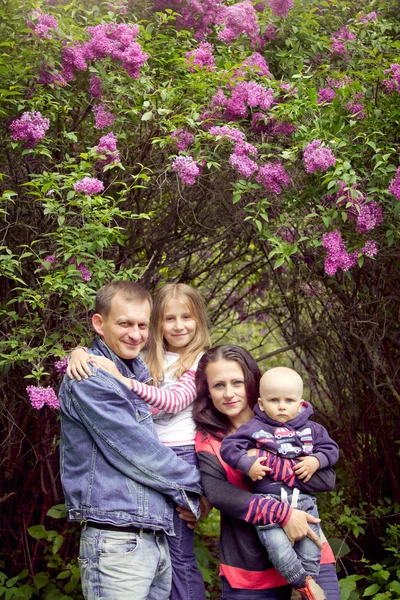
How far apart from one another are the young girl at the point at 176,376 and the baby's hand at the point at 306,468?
48 cm

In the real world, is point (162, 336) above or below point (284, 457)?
above

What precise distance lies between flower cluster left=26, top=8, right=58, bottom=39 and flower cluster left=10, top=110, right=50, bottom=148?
0.38 m

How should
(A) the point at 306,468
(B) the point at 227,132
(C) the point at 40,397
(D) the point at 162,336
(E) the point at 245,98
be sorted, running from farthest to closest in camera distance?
(E) the point at 245,98
(B) the point at 227,132
(D) the point at 162,336
(C) the point at 40,397
(A) the point at 306,468

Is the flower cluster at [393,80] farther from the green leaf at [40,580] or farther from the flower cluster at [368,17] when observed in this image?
the green leaf at [40,580]

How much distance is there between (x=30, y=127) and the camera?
10.3ft

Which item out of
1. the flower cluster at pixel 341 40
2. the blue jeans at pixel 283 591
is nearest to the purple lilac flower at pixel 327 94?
the flower cluster at pixel 341 40

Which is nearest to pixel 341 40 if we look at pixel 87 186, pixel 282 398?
pixel 87 186

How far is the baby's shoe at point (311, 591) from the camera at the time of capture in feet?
7.80

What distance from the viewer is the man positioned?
241 cm

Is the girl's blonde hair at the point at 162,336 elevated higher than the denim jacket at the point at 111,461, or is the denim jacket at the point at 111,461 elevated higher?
the girl's blonde hair at the point at 162,336

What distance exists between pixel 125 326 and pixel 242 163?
0.98 m

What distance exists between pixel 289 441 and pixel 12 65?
83.1 inches

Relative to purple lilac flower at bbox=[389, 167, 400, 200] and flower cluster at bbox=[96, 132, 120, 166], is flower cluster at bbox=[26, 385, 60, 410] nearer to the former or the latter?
flower cluster at bbox=[96, 132, 120, 166]

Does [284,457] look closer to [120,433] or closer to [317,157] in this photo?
[120,433]
